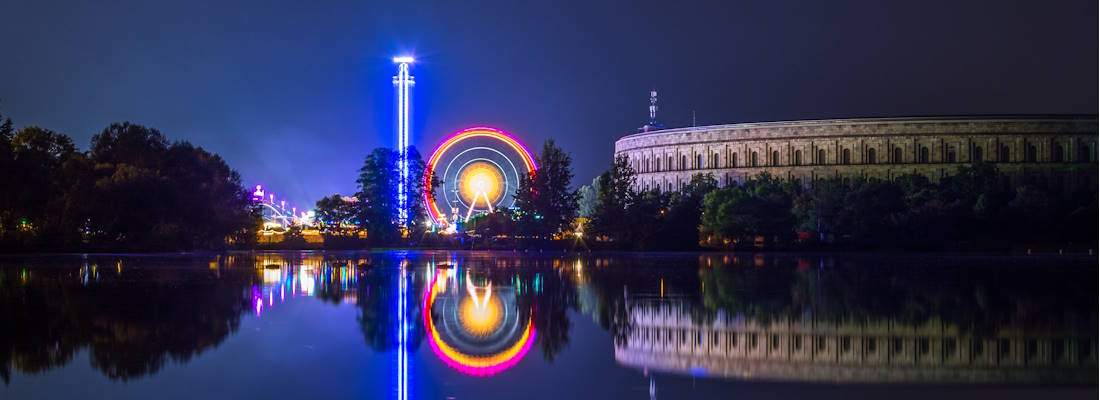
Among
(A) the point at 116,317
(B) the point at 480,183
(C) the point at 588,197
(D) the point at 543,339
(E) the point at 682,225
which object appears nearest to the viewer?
(D) the point at 543,339

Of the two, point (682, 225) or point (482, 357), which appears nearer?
point (482, 357)

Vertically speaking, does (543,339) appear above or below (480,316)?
below

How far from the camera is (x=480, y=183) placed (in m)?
97.2

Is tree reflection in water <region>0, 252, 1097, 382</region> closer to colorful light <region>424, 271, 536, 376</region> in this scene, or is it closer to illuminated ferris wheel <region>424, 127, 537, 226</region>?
colorful light <region>424, 271, 536, 376</region>

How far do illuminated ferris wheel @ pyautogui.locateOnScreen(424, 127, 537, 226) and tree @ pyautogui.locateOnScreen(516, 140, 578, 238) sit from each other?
5.25 ft

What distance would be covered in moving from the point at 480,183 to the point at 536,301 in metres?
66.7

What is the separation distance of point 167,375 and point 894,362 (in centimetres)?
1058

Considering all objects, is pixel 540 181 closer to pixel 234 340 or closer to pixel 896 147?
pixel 896 147

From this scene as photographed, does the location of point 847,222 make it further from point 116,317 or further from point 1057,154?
point 116,317

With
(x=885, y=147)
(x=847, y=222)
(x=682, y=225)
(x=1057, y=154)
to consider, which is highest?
(x=885, y=147)

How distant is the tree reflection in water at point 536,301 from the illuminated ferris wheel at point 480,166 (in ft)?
146

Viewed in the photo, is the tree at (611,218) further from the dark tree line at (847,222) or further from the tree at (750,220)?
the tree at (750,220)

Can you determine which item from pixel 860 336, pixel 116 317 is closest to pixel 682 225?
pixel 116 317

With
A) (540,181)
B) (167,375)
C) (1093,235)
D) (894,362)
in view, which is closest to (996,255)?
(1093,235)
